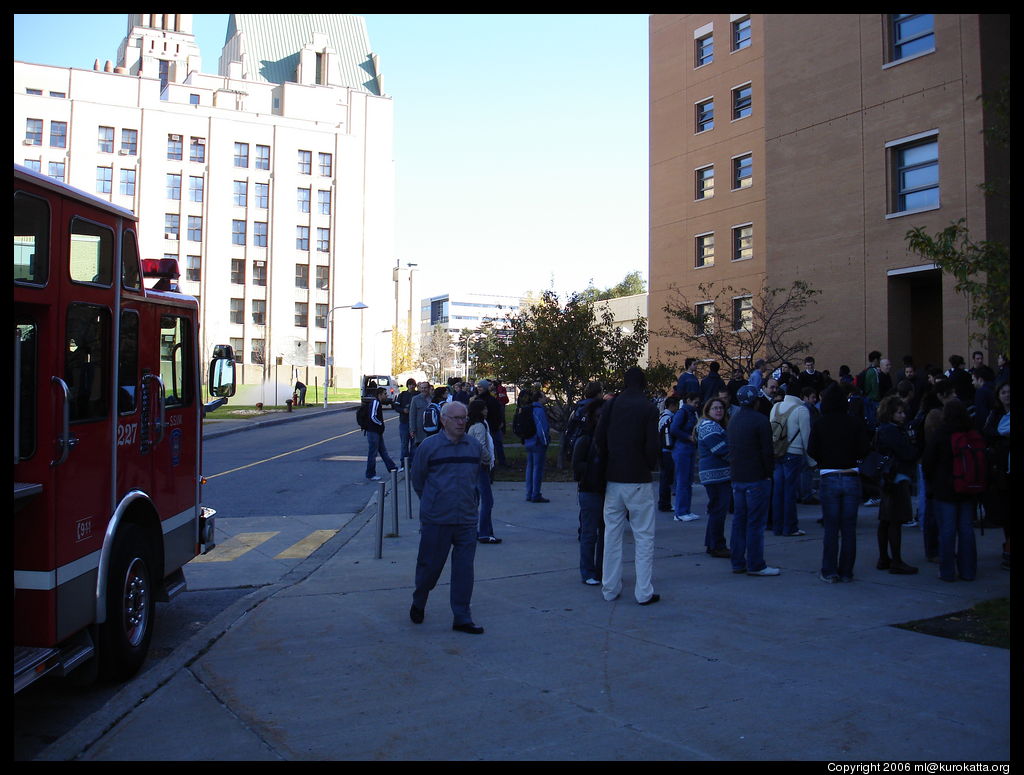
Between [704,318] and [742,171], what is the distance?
9700mm

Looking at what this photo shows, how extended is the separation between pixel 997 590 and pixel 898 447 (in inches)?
60.6

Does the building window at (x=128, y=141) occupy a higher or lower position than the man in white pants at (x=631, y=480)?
higher

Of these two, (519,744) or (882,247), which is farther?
(882,247)

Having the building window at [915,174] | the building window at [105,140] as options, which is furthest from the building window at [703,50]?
the building window at [105,140]

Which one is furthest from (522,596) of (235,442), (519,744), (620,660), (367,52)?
(367,52)

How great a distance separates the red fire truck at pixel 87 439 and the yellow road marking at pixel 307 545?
3307 mm

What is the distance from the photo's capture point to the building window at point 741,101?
97.4ft

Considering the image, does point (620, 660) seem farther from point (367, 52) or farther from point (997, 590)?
point (367, 52)

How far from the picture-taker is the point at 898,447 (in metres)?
8.62

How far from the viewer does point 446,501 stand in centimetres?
699

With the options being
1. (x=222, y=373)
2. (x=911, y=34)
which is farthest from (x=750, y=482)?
(x=911, y=34)

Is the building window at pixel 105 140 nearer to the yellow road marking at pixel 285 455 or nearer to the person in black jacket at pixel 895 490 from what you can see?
the yellow road marking at pixel 285 455

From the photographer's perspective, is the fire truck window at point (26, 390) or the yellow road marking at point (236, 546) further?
the yellow road marking at point (236, 546)

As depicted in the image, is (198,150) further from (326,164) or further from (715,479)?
(715,479)
